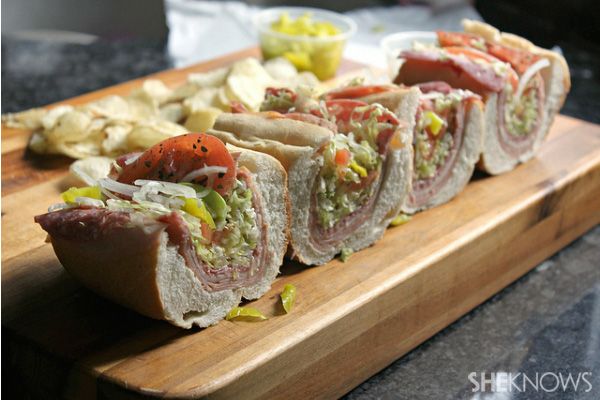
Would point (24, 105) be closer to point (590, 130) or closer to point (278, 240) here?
point (278, 240)

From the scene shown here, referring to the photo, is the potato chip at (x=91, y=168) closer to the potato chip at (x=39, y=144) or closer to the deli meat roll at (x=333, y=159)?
the potato chip at (x=39, y=144)

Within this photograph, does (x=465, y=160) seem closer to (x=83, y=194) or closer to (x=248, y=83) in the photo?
(x=248, y=83)

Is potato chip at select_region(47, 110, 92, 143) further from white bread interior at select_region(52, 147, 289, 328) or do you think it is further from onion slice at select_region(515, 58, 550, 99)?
onion slice at select_region(515, 58, 550, 99)

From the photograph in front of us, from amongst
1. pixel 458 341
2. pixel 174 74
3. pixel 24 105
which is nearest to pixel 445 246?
pixel 458 341

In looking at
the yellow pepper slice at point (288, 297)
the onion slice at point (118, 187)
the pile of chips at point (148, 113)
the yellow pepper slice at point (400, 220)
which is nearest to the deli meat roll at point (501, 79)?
the yellow pepper slice at point (400, 220)

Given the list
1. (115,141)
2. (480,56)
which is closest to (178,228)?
(115,141)
